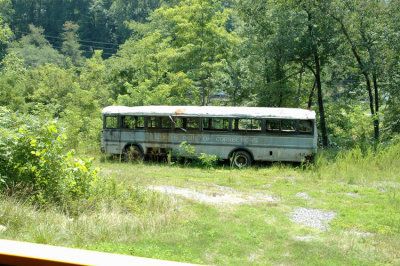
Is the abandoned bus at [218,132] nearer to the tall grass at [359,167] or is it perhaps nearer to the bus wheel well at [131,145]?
the bus wheel well at [131,145]

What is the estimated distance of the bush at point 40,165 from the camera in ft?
25.6

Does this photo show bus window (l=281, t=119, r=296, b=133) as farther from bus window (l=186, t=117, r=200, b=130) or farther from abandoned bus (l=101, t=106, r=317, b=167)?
bus window (l=186, t=117, r=200, b=130)

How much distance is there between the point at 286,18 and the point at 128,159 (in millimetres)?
11751

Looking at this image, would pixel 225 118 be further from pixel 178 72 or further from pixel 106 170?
pixel 178 72

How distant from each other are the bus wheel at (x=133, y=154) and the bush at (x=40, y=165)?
25.7ft

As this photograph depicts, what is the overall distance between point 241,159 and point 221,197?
18.7 ft

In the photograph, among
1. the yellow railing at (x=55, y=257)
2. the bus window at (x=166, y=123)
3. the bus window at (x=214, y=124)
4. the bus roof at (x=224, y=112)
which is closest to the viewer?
the yellow railing at (x=55, y=257)

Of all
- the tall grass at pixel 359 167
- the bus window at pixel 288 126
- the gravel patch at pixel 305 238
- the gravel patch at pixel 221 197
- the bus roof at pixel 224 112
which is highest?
the bus roof at pixel 224 112

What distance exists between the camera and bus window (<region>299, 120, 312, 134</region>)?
1488 cm

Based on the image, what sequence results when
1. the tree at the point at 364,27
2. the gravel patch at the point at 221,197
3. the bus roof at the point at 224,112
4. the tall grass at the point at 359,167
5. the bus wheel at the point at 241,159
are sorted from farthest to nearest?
the tree at the point at 364,27 → the bus wheel at the point at 241,159 → the bus roof at the point at 224,112 → the tall grass at the point at 359,167 → the gravel patch at the point at 221,197

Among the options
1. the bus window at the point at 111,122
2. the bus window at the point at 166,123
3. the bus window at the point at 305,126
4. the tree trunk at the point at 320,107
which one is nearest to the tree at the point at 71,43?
the bus window at the point at 111,122

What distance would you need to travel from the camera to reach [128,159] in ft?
52.6

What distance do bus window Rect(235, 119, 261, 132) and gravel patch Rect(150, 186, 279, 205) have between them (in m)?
5.34

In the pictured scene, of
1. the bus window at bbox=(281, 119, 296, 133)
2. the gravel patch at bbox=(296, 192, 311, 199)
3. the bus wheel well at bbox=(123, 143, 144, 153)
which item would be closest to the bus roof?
the bus window at bbox=(281, 119, 296, 133)
